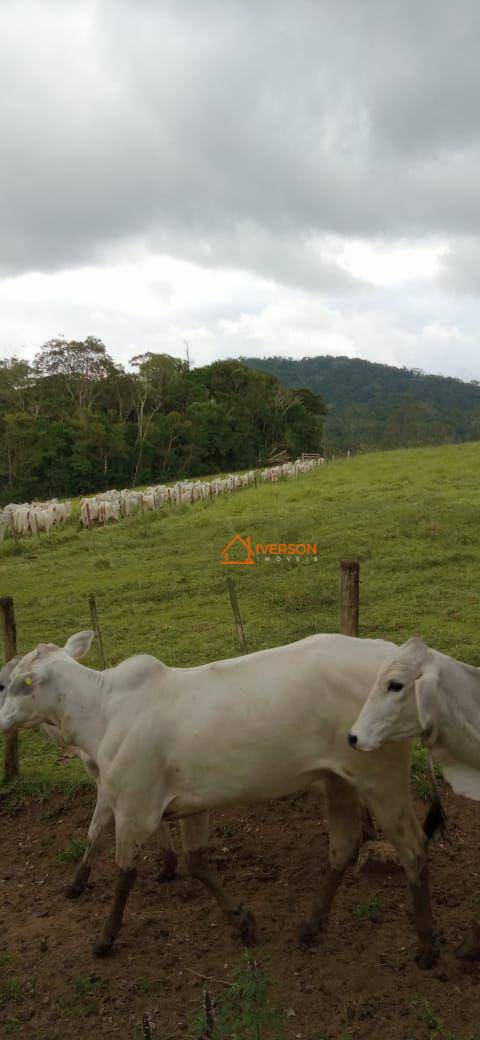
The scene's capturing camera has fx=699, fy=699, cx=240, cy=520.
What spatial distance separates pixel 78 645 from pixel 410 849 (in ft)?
8.90

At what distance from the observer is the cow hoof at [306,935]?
4.22 metres

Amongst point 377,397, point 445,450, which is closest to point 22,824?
point 445,450

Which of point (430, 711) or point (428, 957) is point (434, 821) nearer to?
point (428, 957)

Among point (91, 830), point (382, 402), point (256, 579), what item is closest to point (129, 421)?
point (256, 579)

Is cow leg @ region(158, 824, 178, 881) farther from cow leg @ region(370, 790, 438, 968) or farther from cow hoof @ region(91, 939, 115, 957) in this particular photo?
cow leg @ region(370, 790, 438, 968)

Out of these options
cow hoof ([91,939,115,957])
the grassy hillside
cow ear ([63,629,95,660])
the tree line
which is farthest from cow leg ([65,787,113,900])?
the tree line

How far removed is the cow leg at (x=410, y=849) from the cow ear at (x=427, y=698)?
2.09ft

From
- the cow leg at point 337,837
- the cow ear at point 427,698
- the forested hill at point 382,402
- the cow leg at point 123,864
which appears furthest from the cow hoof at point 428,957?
the forested hill at point 382,402

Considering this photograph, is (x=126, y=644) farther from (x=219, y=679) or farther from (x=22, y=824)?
(x=219, y=679)

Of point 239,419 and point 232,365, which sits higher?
point 232,365

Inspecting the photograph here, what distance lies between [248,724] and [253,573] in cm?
948

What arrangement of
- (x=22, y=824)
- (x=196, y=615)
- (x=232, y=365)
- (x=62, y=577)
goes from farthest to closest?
(x=232, y=365), (x=62, y=577), (x=196, y=615), (x=22, y=824)

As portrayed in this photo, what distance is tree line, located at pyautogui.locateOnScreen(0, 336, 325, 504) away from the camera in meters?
48.6

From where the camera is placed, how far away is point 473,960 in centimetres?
397
